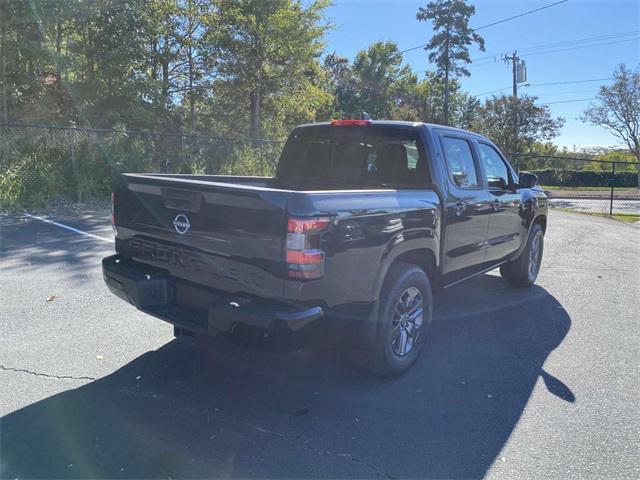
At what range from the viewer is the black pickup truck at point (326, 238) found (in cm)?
292

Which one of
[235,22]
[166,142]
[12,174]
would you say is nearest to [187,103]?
[235,22]

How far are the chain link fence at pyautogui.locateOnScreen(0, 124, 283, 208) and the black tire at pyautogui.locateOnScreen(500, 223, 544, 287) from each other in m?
10.3

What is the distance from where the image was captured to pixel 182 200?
3377 millimetres

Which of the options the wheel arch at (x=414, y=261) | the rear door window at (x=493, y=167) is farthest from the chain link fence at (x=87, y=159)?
the wheel arch at (x=414, y=261)

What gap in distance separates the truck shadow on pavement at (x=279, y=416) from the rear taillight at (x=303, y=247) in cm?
87

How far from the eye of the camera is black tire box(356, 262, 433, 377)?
3.50 metres

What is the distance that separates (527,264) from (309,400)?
13.4ft

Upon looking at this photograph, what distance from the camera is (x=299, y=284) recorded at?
288cm

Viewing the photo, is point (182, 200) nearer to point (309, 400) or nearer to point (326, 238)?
point (326, 238)

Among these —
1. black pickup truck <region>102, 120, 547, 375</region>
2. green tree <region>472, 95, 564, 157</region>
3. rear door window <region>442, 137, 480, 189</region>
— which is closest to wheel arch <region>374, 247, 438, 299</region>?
black pickup truck <region>102, 120, 547, 375</region>

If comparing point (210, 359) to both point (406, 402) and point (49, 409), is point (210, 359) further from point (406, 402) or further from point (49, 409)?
point (406, 402)

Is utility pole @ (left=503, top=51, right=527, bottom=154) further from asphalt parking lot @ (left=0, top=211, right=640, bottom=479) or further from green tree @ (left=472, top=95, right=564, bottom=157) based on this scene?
asphalt parking lot @ (left=0, top=211, right=640, bottom=479)

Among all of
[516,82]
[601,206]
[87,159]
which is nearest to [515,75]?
[516,82]

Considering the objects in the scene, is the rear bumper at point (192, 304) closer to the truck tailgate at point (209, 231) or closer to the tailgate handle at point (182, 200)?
the truck tailgate at point (209, 231)
